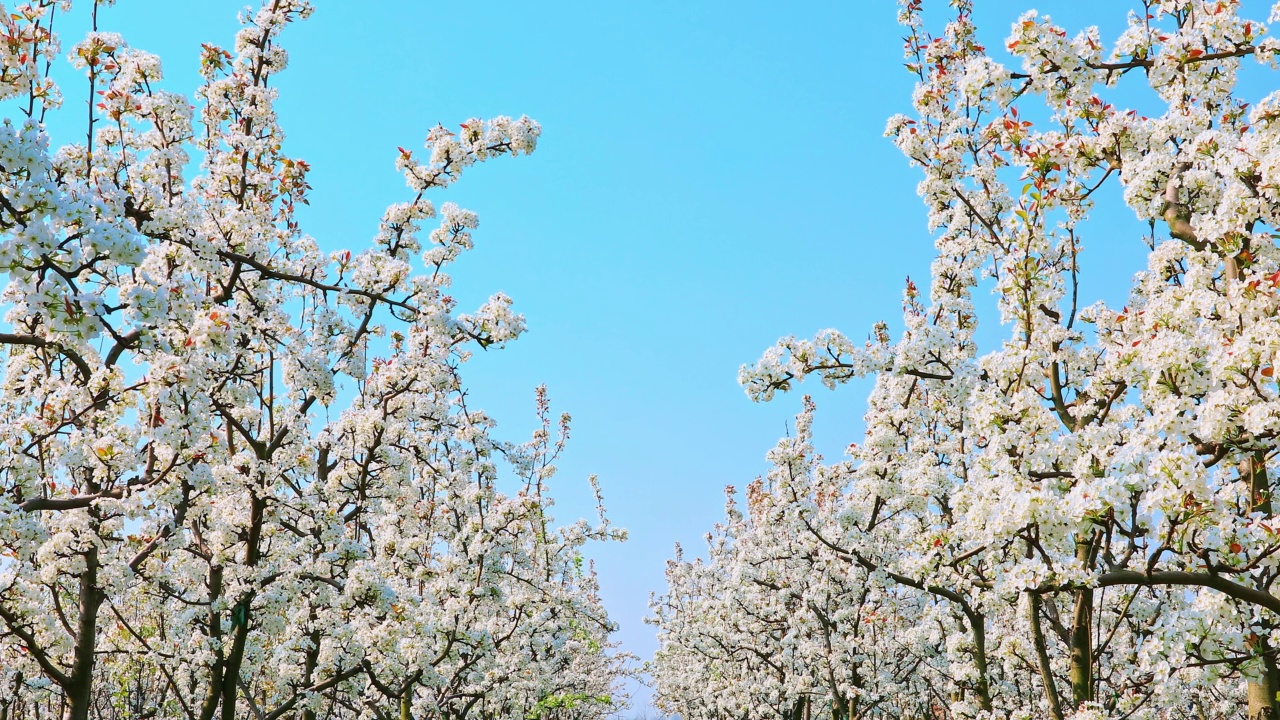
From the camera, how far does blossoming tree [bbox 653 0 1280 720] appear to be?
6609 mm

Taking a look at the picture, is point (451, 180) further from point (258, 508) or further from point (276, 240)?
point (258, 508)

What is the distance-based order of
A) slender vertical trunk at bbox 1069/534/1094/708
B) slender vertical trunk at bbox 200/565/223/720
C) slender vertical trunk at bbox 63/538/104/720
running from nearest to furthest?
slender vertical trunk at bbox 1069/534/1094/708 → slender vertical trunk at bbox 63/538/104/720 → slender vertical trunk at bbox 200/565/223/720

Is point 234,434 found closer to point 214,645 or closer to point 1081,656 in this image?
point 214,645

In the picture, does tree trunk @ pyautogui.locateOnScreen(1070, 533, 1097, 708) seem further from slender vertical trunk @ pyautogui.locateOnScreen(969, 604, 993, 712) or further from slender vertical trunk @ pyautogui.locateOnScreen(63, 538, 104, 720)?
slender vertical trunk @ pyautogui.locateOnScreen(63, 538, 104, 720)

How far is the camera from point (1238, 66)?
940cm

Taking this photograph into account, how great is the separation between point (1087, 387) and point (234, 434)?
11.1m

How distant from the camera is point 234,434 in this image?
12.7 metres

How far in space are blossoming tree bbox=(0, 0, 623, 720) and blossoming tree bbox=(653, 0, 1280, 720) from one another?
4845 mm

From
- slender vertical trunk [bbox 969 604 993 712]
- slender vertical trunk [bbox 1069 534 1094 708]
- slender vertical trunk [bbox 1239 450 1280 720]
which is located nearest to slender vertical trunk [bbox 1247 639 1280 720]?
slender vertical trunk [bbox 1239 450 1280 720]

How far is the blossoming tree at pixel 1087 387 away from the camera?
6609 millimetres

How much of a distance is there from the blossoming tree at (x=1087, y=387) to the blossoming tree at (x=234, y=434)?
4.84 m

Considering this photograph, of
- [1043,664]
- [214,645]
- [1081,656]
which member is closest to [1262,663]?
[1081,656]

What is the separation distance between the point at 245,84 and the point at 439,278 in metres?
3.46

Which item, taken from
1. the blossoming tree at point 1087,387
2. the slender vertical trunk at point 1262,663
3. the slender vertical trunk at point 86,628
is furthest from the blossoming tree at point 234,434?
the slender vertical trunk at point 1262,663
